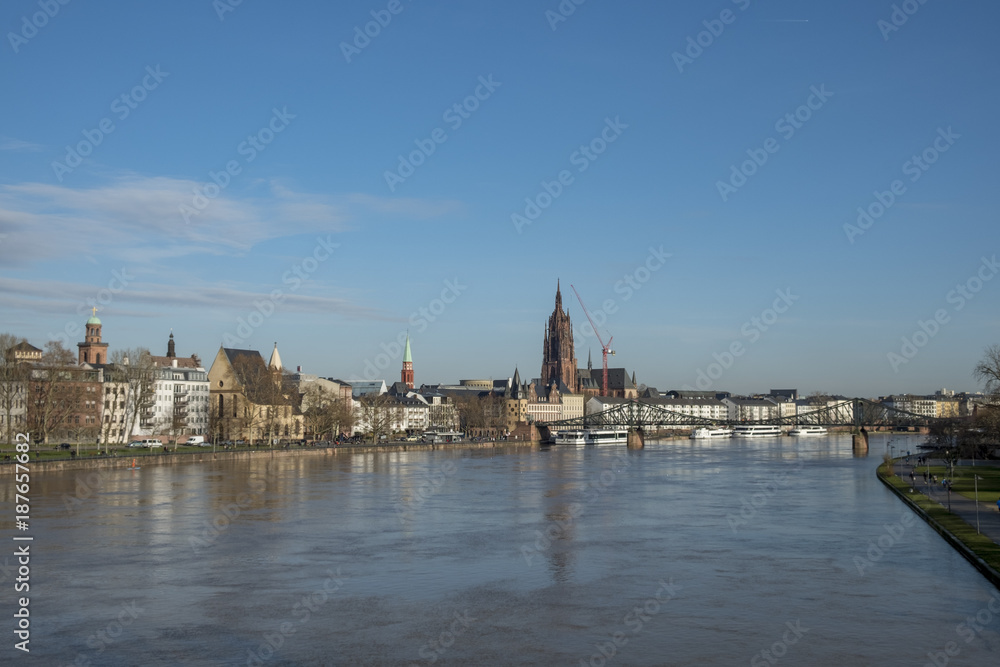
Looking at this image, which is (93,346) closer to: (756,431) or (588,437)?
(588,437)

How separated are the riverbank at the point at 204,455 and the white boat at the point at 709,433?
51.6 m

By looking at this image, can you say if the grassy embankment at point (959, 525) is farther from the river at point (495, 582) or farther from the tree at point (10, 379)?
the tree at point (10, 379)

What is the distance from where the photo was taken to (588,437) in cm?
15625

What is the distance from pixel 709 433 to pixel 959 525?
145 meters

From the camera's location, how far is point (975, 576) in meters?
27.2

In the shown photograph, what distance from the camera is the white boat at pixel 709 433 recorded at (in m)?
176

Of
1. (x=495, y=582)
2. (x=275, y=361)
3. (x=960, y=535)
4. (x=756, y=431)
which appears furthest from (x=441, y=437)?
(x=495, y=582)

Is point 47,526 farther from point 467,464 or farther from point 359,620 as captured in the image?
point 467,464

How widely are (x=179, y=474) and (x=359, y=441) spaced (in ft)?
182

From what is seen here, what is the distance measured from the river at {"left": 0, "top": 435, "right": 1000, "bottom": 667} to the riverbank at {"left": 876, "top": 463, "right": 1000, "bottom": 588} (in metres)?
0.46

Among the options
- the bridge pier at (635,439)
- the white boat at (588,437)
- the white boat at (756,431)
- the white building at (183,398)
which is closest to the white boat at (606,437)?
the white boat at (588,437)

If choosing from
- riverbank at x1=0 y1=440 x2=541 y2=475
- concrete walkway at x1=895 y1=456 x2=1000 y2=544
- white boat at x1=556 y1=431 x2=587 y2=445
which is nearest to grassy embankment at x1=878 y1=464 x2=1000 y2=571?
concrete walkway at x1=895 y1=456 x2=1000 y2=544

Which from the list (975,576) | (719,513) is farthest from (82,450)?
(975,576)

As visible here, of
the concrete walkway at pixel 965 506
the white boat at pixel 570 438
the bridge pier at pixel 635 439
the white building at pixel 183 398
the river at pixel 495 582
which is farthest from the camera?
the white boat at pixel 570 438
